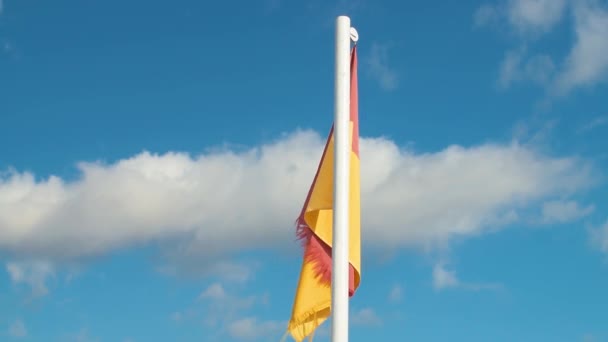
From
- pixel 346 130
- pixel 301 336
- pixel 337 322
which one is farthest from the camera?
pixel 301 336

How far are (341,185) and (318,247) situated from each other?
5.64ft

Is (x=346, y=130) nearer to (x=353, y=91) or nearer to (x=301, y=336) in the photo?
(x=353, y=91)

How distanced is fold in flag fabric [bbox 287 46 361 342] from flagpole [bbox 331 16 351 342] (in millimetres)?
859

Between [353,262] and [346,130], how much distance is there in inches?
83.3

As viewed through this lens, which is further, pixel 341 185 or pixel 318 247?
pixel 318 247

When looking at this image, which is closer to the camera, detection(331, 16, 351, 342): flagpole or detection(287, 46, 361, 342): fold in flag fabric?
detection(331, 16, 351, 342): flagpole

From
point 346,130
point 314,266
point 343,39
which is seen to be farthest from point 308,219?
point 343,39

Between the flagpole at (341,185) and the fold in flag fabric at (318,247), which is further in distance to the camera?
the fold in flag fabric at (318,247)

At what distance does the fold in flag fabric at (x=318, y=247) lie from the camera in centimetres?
1396

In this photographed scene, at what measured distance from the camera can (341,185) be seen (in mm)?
12828

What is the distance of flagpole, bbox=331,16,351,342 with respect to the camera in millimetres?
12352

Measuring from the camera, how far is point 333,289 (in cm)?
1252

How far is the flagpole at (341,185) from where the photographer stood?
1235 centimetres

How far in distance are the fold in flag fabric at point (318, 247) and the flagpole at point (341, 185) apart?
86 centimetres
